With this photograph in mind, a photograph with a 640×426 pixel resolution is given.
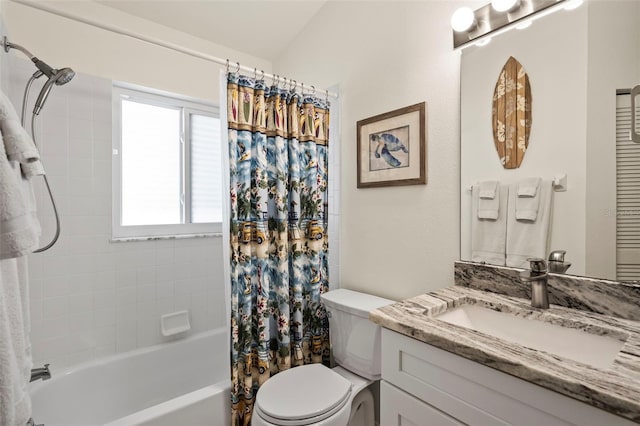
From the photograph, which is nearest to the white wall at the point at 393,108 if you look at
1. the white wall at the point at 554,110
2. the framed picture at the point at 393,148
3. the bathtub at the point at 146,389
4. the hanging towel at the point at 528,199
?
the framed picture at the point at 393,148

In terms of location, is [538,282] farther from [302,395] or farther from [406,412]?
[302,395]

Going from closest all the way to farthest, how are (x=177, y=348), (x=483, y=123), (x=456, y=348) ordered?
1. (x=456, y=348)
2. (x=483, y=123)
3. (x=177, y=348)

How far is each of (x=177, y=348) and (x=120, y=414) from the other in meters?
0.45

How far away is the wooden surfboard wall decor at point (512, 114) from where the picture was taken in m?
1.20

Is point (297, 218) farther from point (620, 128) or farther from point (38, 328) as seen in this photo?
point (38, 328)

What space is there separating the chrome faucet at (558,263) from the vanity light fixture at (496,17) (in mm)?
893

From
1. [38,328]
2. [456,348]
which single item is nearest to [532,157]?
[456,348]

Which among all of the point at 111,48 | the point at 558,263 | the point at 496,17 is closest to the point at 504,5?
the point at 496,17

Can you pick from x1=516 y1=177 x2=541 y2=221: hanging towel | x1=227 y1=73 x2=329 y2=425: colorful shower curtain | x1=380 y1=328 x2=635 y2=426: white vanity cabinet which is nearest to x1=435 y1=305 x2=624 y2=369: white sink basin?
x1=380 y1=328 x2=635 y2=426: white vanity cabinet

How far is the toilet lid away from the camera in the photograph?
47.8 inches

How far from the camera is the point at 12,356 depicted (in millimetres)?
793

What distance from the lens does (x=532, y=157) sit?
1.18 metres

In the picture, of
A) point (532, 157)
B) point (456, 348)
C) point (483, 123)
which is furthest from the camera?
point (483, 123)

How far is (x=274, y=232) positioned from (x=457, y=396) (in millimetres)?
1107
